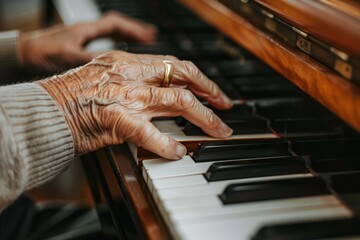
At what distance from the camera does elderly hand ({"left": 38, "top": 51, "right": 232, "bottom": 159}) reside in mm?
1002

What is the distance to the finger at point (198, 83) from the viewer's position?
3.70 feet

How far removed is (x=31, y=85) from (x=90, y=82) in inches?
4.8

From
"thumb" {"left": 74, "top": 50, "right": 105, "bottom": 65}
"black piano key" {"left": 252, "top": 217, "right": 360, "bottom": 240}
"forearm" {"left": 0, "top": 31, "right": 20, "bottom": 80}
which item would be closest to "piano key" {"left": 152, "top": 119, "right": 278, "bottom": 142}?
"black piano key" {"left": 252, "top": 217, "right": 360, "bottom": 240}

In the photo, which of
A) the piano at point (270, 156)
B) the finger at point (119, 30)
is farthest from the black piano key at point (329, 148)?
the finger at point (119, 30)

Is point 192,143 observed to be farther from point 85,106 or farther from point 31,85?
point 31,85

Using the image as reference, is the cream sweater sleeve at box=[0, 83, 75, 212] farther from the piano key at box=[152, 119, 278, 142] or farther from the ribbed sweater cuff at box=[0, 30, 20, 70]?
the ribbed sweater cuff at box=[0, 30, 20, 70]

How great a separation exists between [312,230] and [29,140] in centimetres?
53

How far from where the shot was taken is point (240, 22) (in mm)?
1320

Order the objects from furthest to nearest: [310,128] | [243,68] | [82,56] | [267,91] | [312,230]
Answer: [82,56]
[243,68]
[267,91]
[310,128]
[312,230]

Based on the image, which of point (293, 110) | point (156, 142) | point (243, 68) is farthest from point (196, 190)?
point (243, 68)

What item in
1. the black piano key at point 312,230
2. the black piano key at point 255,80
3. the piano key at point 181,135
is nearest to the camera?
the black piano key at point 312,230

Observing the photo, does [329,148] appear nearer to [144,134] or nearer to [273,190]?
[273,190]

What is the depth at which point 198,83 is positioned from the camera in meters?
1.14

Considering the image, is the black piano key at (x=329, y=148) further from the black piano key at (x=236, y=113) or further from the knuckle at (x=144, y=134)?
the knuckle at (x=144, y=134)
